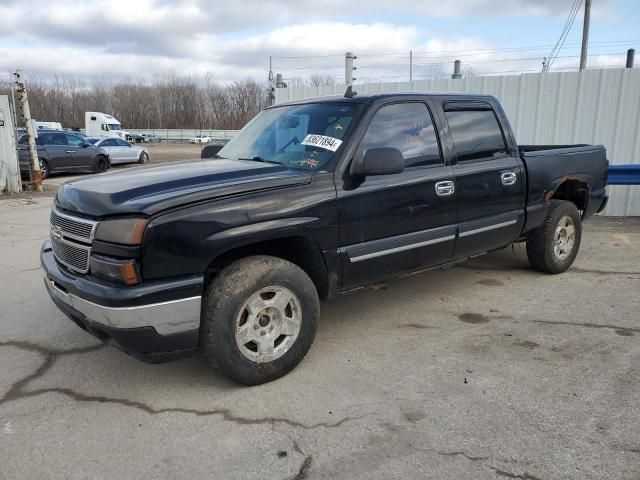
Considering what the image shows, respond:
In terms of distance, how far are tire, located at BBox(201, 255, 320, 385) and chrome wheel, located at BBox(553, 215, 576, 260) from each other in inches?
131

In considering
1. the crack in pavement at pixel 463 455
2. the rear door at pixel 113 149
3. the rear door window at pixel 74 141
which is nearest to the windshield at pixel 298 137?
the crack in pavement at pixel 463 455

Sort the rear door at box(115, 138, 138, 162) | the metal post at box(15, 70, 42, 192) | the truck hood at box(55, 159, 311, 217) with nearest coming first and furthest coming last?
the truck hood at box(55, 159, 311, 217)
the metal post at box(15, 70, 42, 192)
the rear door at box(115, 138, 138, 162)

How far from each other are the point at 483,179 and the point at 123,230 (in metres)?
3.05

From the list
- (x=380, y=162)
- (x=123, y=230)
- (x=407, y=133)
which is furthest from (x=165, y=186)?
(x=407, y=133)

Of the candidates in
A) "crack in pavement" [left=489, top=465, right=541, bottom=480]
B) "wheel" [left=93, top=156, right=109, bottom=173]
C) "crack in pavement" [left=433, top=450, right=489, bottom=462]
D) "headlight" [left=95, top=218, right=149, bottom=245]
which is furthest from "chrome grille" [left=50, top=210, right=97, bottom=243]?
"wheel" [left=93, top=156, right=109, bottom=173]

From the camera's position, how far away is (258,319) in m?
3.26

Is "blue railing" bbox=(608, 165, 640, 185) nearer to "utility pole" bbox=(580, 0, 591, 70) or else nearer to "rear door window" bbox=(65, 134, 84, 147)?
"utility pole" bbox=(580, 0, 591, 70)

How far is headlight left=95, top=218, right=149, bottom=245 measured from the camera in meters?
2.80

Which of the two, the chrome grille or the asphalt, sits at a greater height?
the chrome grille

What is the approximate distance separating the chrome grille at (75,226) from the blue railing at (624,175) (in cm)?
813

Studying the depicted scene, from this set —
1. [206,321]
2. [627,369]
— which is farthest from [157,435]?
[627,369]

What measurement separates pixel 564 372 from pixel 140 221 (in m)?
2.89

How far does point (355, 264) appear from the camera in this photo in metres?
3.68

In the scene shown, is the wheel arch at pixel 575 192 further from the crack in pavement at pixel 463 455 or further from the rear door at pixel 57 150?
the rear door at pixel 57 150
